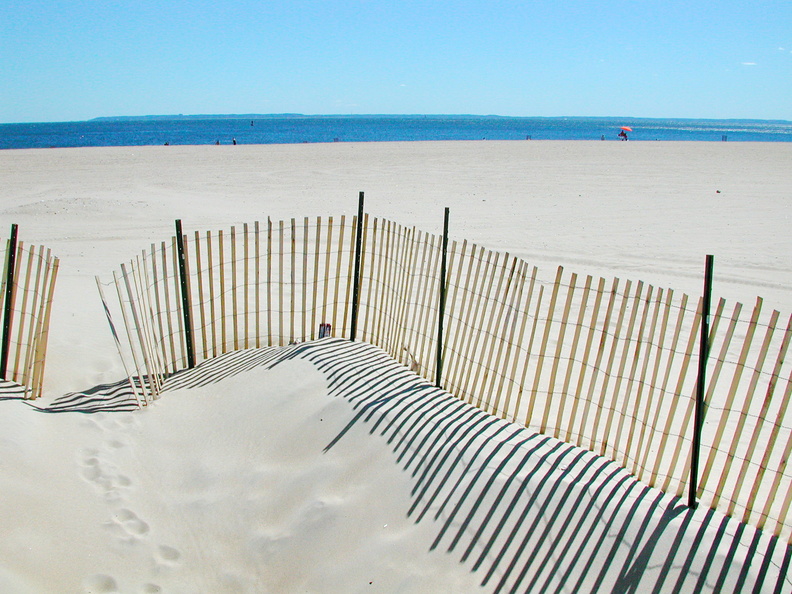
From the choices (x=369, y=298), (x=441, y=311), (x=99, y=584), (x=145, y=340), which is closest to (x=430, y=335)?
(x=369, y=298)

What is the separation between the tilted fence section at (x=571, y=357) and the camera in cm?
395

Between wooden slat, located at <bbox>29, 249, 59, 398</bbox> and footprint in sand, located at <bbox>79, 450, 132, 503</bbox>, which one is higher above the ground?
wooden slat, located at <bbox>29, 249, 59, 398</bbox>

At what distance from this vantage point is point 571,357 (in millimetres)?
4613

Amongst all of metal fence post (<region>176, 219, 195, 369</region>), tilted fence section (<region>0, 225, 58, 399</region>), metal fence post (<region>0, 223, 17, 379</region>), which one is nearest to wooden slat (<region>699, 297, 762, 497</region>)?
metal fence post (<region>176, 219, 195, 369</region>)

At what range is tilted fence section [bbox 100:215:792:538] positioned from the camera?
3.95 metres

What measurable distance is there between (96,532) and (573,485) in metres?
3.20

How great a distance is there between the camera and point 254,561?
410 cm

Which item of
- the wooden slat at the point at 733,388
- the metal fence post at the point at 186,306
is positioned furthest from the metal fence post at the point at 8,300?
the wooden slat at the point at 733,388

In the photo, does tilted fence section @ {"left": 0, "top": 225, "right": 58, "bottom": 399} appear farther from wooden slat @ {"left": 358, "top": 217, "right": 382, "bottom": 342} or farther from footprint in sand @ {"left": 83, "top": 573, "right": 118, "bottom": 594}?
wooden slat @ {"left": 358, "top": 217, "right": 382, "bottom": 342}

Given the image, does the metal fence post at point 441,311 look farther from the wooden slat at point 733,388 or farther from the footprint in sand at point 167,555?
the footprint in sand at point 167,555

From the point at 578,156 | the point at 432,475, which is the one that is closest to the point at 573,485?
the point at 432,475

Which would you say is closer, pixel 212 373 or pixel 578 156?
pixel 212 373

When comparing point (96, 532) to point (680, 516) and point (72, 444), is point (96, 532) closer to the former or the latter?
point (72, 444)

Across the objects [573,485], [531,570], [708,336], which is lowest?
[531,570]
